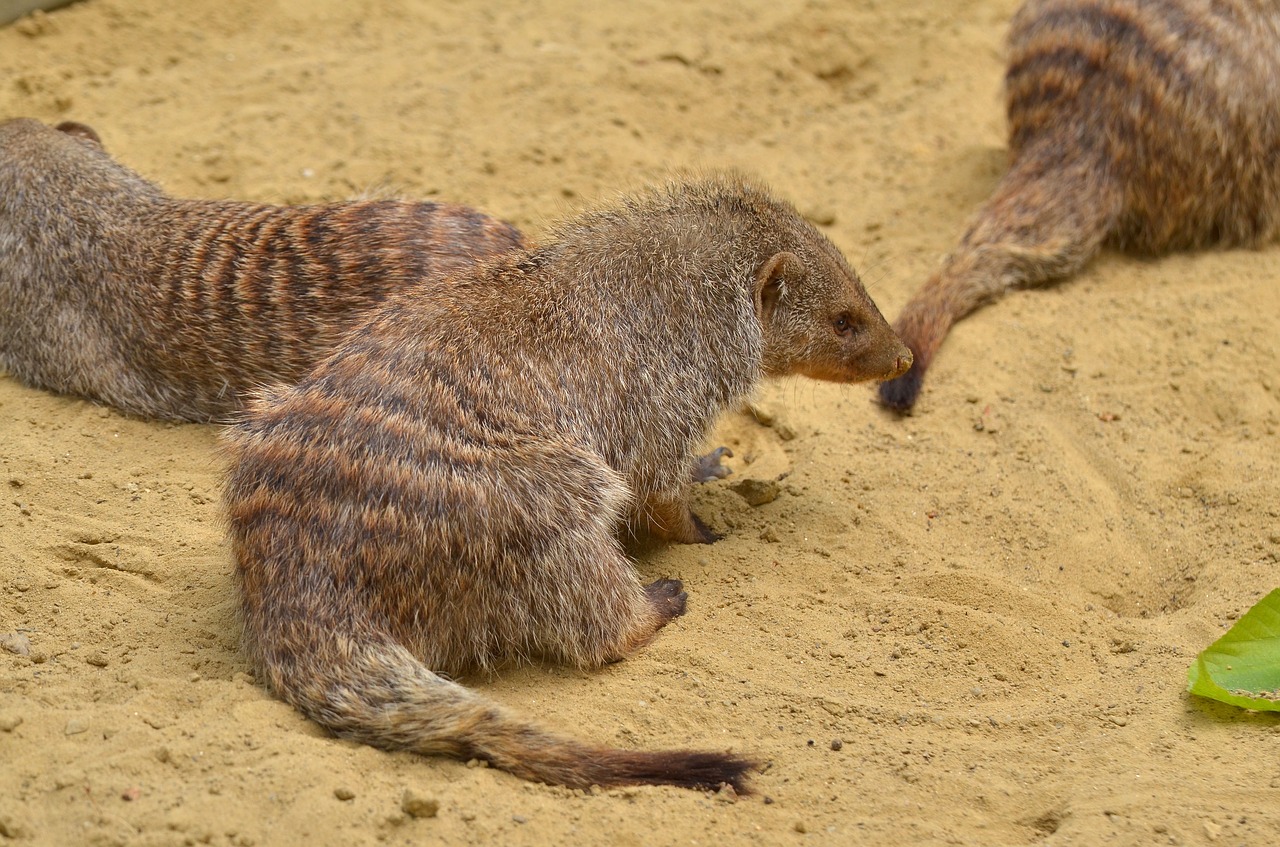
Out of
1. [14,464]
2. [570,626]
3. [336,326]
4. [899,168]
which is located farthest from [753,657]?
[899,168]

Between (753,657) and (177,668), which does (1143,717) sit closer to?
(753,657)

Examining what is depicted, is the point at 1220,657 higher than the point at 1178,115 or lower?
lower

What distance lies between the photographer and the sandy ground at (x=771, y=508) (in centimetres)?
298

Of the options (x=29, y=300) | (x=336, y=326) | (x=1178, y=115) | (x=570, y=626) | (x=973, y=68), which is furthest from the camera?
(x=973, y=68)

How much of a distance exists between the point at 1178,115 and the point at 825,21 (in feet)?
7.58

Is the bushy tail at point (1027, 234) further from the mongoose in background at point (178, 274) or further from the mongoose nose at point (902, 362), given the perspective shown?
the mongoose in background at point (178, 274)

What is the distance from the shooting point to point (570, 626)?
138 inches

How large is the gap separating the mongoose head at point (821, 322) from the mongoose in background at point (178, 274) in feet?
3.12

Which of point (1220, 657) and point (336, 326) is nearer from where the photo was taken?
point (1220, 657)

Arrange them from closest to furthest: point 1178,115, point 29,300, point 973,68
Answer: point 29,300 → point 1178,115 → point 973,68

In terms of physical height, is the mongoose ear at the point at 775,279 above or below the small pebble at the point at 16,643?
above

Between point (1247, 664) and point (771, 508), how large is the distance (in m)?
1.56

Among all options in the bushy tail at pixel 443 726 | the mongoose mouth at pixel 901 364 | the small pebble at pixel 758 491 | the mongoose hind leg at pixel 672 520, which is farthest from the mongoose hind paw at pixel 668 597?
the mongoose mouth at pixel 901 364

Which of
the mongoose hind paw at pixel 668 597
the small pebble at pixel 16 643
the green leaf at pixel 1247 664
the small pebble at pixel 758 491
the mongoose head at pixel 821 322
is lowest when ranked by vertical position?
the mongoose hind paw at pixel 668 597
